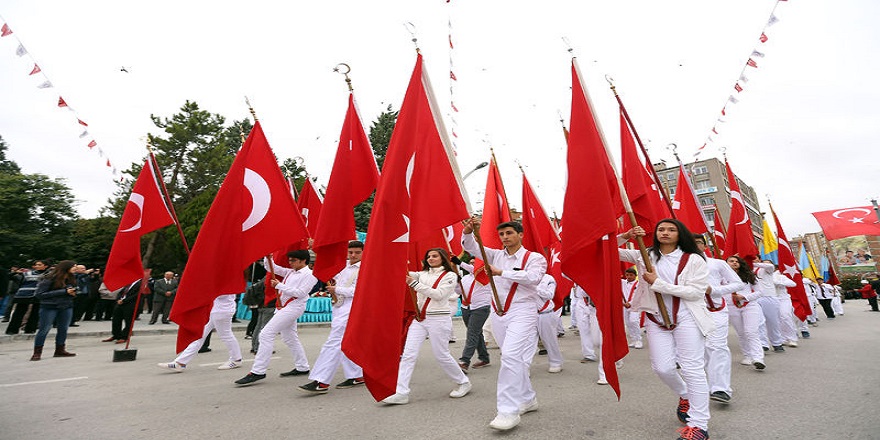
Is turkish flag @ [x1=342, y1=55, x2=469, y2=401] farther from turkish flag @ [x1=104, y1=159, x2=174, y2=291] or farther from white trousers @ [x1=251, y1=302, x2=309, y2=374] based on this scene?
turkish flag @ [x1=104, y1=159, x2=174, y2=291]

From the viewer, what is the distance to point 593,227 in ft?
13.8

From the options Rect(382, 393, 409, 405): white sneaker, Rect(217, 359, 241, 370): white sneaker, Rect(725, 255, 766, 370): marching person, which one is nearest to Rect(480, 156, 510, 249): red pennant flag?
Rect(725, 255, 766, 370): marching person

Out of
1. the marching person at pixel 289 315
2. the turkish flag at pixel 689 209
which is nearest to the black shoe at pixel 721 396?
the turkish flag at pixel 689 209

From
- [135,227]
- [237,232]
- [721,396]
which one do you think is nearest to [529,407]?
[721,396]

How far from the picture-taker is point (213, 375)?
22.9 ft

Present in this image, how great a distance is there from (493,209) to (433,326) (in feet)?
12.8

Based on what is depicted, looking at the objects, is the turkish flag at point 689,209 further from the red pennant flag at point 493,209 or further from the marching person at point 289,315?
the marching person at point 289,315

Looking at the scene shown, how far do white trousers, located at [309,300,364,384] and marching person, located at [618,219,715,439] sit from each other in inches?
128

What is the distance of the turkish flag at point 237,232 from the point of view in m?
5.30

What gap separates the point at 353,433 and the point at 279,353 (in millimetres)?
6256

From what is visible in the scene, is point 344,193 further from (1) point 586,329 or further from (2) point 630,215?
(1) point 586,329

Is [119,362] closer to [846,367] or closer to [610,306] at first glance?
[610,306]

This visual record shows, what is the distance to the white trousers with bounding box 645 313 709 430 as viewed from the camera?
146 inches

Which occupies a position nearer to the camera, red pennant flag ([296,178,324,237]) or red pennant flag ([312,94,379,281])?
red pennant flag ([312,94,379,281])
